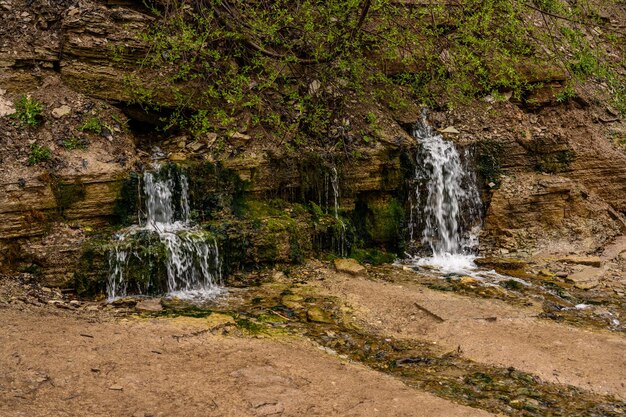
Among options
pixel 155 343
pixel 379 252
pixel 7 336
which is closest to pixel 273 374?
pixel 155 343

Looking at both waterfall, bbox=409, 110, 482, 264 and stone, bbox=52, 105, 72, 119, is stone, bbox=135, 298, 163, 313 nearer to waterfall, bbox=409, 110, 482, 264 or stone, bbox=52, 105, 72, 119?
stone, bbox=52, 105, 72, 119

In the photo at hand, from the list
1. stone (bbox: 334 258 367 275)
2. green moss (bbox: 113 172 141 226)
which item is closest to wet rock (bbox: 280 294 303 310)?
stone (bbox: 334 258 367 275)

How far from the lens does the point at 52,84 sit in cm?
906

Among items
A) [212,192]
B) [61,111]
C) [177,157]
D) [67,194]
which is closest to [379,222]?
[212,192]

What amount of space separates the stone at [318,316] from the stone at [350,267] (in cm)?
179

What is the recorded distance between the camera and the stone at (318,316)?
698 cm

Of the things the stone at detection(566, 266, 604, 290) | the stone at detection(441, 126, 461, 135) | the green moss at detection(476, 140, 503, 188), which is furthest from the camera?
the stone at detection(441, 126, 461, 135)

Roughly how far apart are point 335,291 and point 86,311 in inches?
132

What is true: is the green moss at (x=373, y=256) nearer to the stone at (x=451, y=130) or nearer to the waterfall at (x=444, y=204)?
the waterfall at (x=444, y=204)

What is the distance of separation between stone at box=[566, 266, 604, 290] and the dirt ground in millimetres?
1802

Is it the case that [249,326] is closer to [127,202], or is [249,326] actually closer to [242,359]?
[242,359]

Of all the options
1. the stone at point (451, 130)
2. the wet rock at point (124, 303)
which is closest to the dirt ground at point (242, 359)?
the wet rock at point (124, 303)

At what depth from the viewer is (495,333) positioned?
666 centimetres

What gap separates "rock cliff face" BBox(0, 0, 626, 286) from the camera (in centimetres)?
799
